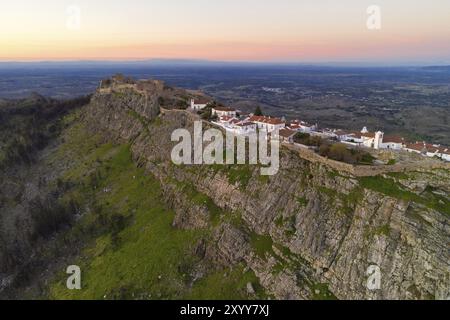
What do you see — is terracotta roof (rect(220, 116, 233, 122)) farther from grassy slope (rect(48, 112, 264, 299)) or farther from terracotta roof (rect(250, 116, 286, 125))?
grassy slope (rect(48, 112, 264, 299))

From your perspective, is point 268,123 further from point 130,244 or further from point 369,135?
point 130,244

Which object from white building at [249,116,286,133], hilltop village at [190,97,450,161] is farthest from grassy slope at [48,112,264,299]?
white building at [249,116,286,133]

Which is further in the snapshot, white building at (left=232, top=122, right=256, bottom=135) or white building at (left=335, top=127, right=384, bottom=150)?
white building at (left=232, top=122, right=256, bottom=135)

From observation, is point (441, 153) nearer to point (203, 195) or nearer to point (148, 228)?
point (203, 195)

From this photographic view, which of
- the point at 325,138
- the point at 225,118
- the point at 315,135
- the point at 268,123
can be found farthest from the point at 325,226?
the point at 225,118

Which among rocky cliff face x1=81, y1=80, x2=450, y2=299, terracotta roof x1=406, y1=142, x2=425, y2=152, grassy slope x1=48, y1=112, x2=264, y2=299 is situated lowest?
grassy slope x1=48, y1=112, x2=264, y2=299

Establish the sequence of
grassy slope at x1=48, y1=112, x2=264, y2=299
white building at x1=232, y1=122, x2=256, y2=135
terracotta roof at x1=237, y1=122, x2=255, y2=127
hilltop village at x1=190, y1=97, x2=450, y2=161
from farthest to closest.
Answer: terracotta roof at x1=237, y1=122, x2=255, y2=127 < white building at x1=232, y1=122, x2=256, y2=135 < hilltop village at x1=190, y1=97, x2=450, y2=161 < grassy slope at x1=48, y1=112, x2=264, y2=299
